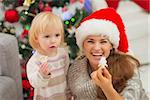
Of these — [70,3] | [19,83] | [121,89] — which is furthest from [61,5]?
[121,89]

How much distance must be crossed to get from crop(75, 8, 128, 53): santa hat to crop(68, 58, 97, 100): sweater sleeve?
0.42 feet

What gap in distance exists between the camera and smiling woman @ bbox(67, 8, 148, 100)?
144 centimetres

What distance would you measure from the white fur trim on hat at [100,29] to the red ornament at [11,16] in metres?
0.85

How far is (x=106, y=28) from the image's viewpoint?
1.45 m

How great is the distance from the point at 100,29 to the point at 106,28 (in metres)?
0.03

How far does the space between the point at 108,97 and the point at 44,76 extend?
27 cm

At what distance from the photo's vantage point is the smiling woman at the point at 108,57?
1.44 meters

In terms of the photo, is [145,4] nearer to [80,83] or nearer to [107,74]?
[80,83]

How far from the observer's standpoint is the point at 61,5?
227cm

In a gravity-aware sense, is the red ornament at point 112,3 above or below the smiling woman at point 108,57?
above

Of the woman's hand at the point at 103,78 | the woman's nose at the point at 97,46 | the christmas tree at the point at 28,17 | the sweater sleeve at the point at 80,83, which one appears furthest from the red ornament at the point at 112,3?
A: the woman's hand at the point at 103,78

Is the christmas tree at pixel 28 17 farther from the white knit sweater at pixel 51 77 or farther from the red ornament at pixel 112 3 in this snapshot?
the white knit sweater at pixel 51 77

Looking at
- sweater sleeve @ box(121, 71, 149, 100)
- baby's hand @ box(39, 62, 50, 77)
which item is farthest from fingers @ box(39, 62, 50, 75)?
sweater sleeve @ box(121, 71, 149, 100)

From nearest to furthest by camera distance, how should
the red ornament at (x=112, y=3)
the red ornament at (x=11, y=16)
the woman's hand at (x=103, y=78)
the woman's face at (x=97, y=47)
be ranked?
1. the woman's hand at (x=103, y=78)
2. the woman's face at (x=97, y=47)
3. the red ornament at (x=11, y=16)
4. the red ornament at (x=112, y=3)
